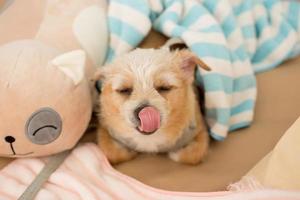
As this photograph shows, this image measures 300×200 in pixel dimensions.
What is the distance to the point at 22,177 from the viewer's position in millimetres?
1168

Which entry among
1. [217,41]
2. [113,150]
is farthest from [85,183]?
[217,41]

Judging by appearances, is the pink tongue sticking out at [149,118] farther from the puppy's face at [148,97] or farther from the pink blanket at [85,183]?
the pink blanket at [85,183]

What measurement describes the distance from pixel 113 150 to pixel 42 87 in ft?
0.88

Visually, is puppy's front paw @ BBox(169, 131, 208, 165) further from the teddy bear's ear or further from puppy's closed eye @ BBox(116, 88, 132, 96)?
the teddy bear's ear

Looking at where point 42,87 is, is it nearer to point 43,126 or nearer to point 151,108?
point 43,126

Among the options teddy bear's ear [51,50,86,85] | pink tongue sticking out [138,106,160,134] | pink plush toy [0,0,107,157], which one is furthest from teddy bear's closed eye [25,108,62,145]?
pink tongue sticking out [138,106,160,134]

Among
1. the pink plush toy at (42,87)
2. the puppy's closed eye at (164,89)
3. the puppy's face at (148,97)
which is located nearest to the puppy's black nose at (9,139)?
the pink plush toy at (42,87)

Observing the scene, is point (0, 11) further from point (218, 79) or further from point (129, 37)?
point (218, 79)

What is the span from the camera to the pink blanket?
1.10 meters

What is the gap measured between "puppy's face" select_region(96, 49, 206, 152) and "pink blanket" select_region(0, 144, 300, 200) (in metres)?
0.10

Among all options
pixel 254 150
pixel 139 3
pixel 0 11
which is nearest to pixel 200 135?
pixel 254 150

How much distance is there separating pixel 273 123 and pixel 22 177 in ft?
2.31

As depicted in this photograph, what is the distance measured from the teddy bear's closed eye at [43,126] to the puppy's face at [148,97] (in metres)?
0.13

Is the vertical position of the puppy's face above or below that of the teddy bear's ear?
below
